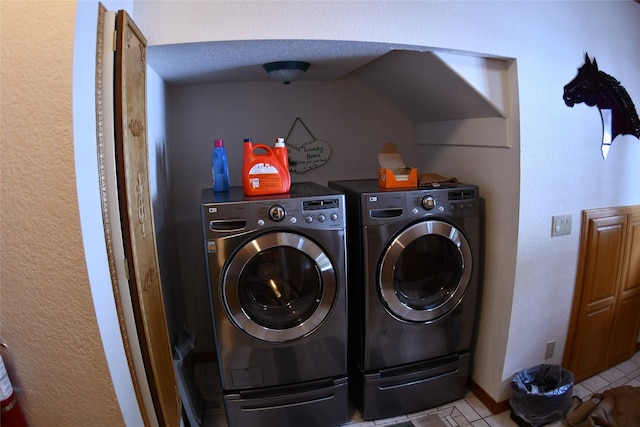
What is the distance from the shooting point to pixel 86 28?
884 mm

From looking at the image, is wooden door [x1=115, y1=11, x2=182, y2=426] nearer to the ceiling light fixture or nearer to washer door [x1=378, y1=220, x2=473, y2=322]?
the ceiling light fixture

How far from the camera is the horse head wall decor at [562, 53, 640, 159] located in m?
1.80

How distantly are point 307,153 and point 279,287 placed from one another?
1.02 meters

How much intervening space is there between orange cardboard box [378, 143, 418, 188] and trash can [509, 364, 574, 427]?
1.23m

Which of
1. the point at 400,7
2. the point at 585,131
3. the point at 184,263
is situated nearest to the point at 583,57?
the point at 585,131

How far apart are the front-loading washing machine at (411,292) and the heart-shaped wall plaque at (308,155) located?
46cm

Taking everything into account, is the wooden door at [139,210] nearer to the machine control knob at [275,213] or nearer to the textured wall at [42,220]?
the textured wall at [42,220]

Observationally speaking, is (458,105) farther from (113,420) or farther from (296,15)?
(113,420)

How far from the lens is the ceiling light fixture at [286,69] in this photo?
5.80 ft

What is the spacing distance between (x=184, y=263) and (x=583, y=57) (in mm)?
2605

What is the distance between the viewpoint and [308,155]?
2377 mm

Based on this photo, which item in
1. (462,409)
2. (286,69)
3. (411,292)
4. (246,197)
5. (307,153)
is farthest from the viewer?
(307,153)

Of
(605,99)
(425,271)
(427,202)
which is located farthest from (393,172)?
(605,99)

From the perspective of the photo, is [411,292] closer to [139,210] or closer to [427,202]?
[427,202]
